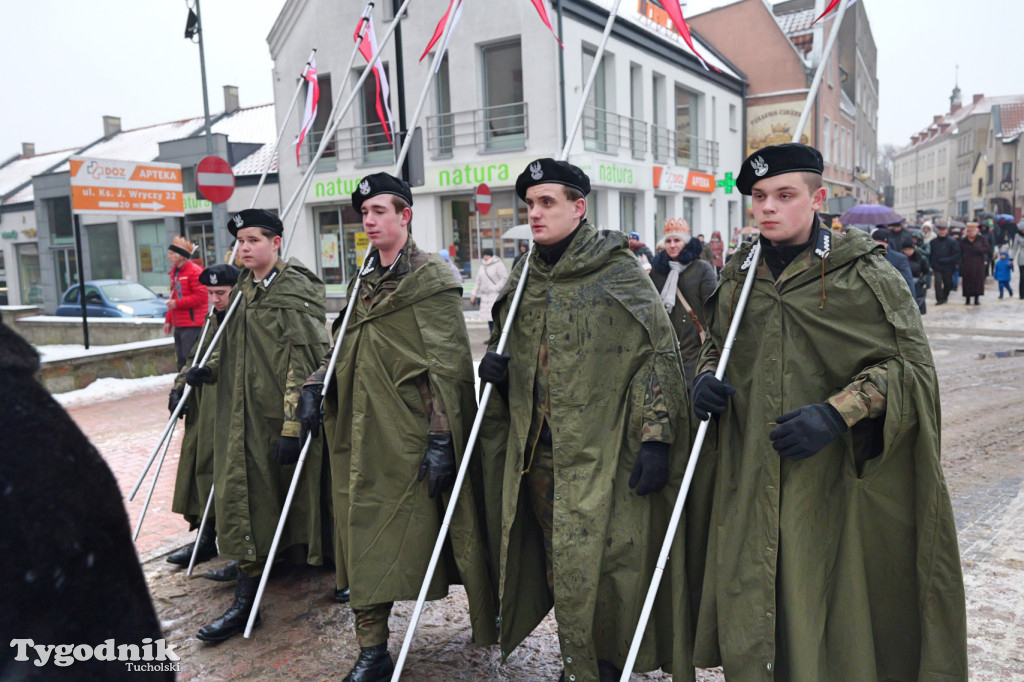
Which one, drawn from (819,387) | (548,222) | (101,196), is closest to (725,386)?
(819,387)

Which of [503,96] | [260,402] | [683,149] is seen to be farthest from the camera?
[683,149]

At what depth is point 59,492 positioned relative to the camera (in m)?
0.96

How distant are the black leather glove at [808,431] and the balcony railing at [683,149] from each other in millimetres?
22510

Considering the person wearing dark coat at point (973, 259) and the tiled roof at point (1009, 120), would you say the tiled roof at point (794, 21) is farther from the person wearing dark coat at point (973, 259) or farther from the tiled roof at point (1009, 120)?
the tiled roof at point (1009, 120)

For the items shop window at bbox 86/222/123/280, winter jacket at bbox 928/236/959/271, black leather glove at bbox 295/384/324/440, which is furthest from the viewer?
shop window at bbox 86/222/123/280

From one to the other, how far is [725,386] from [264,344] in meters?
2.48

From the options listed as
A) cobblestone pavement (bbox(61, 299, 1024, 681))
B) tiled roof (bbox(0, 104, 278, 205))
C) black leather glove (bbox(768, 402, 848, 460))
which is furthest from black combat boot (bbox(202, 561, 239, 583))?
tiled roof (bbox(0, 104, 278, 205))

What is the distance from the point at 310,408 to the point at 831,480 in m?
2.21

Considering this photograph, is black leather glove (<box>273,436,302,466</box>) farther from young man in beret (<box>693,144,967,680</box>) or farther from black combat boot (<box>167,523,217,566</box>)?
young man in beret (<box>693,144,967,680</box>)

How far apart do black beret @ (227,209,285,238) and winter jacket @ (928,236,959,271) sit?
1780 centimetres

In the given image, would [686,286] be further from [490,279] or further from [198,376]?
[490,279]

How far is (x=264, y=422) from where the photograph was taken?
4.04 meters

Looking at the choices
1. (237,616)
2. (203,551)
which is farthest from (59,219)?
(237,616)

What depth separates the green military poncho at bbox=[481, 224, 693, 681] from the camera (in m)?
2.86
